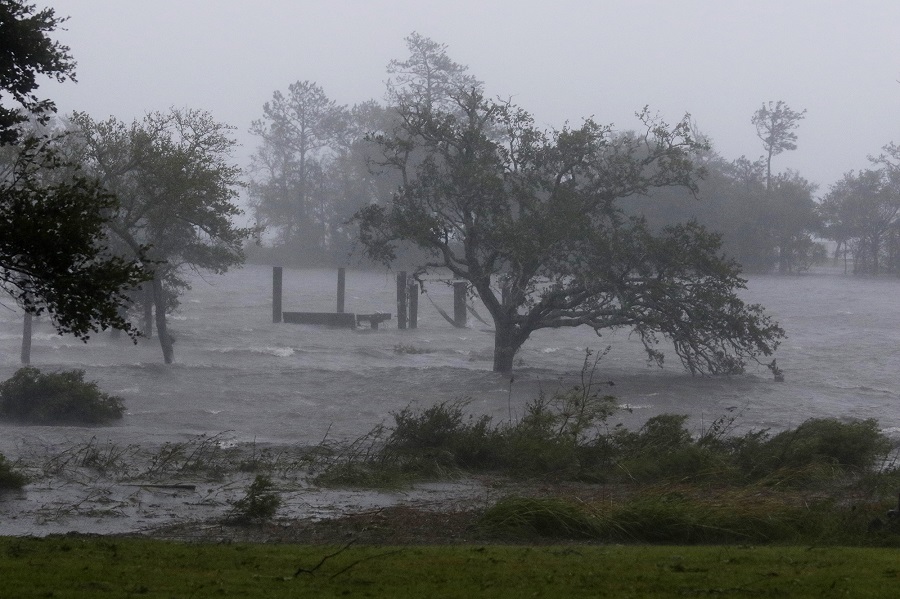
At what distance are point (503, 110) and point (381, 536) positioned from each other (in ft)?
66.8

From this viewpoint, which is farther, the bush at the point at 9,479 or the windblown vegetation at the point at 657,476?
the bush at the point at 9,479

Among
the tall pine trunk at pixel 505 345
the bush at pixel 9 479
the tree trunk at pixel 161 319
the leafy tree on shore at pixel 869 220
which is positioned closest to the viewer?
the bush at pixel 9 479

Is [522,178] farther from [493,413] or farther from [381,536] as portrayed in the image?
[381,536]

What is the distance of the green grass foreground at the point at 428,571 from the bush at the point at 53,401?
40.6 ft

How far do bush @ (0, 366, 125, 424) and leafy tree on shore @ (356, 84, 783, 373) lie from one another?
10.5m

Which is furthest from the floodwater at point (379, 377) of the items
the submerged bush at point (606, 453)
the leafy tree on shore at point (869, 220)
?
the leafy tree on shore at point (869, 220)

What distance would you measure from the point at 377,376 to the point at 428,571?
24305 mm

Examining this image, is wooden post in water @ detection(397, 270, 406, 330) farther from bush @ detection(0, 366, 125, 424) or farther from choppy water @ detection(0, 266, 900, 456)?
bush @ detection(0, 366, 125, 424)

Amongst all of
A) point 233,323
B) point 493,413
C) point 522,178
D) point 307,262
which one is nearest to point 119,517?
point 493,413

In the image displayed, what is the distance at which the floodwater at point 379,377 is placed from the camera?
23.1 meters

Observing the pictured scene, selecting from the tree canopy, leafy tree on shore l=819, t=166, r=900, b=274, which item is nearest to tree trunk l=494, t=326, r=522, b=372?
the tree canopy

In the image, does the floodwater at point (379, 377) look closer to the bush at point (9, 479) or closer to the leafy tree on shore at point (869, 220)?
the bush at point (9, 479)

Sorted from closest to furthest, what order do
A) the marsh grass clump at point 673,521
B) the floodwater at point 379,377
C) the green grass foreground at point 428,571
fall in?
the green grass foreground at point 428,571 → the marsh grass clump at point 673,521 → the floodwater at point 379,377

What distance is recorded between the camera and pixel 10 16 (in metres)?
9.55
